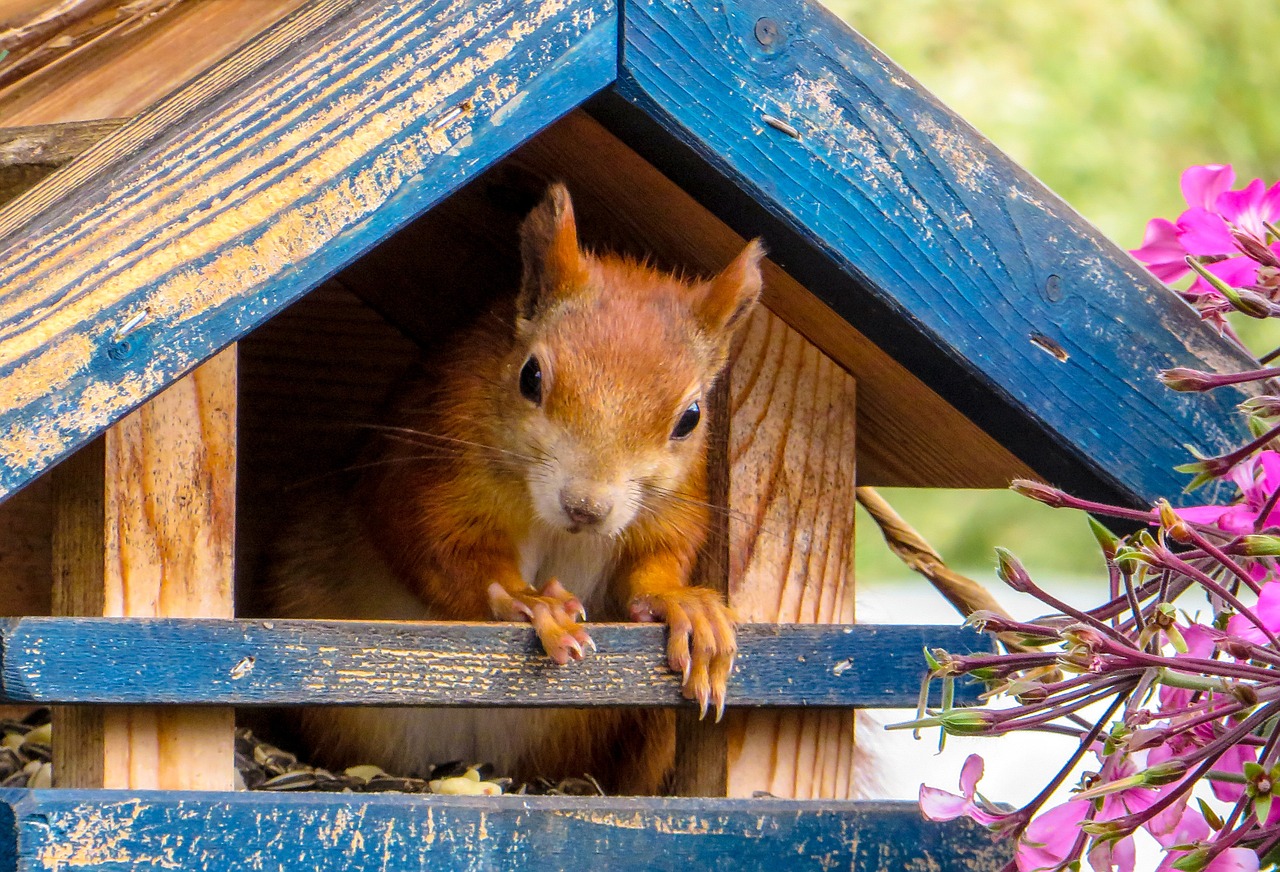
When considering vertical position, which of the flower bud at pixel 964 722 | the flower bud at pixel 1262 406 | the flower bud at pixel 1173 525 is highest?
the flower bud at pixel 1262 406

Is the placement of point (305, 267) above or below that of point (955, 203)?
below

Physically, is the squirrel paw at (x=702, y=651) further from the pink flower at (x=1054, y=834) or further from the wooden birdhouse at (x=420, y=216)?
the pink flower at (x=1054, y=834)

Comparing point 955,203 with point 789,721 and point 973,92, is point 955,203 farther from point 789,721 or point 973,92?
point 973,92

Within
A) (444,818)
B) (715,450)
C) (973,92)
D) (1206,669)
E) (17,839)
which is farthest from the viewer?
(973,92)

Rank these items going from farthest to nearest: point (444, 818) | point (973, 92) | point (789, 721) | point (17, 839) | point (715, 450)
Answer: point (973, 92) < point (715, 450) < point (789, 721) < point (444, 818) < point (17, 839)

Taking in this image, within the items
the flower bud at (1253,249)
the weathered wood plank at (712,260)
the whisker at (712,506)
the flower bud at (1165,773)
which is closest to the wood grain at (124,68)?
the weathered wood plank at (712,260)

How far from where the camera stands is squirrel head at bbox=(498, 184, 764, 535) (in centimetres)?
205

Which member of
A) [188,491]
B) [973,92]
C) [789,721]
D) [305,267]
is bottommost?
[789,721]

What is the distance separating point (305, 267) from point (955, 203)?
69 cm

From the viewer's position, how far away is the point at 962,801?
1.56 meters

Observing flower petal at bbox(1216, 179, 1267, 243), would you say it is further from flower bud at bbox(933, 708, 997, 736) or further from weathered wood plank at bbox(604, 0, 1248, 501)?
flower bud at bbox(933, 708, 997, 736)

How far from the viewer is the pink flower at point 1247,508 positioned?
157 centimetres

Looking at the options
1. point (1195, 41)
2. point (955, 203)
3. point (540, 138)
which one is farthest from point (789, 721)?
point (1195, 41)

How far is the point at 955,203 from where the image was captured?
5.99 ft
